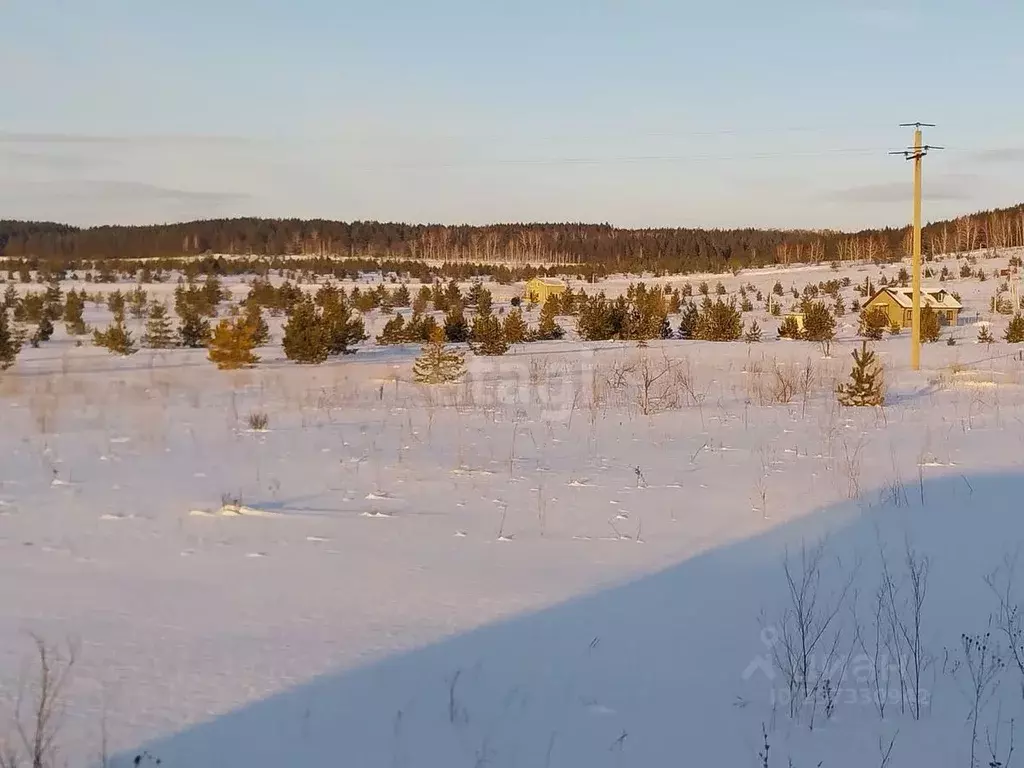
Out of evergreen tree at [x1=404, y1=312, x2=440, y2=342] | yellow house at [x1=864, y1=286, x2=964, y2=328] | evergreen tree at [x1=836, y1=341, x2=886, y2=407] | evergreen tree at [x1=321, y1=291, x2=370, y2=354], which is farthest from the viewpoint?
yellow house at [x1=864, y1=286, x2=964, y2=328]

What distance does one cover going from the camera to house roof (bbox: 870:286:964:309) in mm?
34750

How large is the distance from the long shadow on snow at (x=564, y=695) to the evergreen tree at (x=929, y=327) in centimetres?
2692

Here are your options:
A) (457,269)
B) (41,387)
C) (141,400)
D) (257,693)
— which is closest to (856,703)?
(257,693)

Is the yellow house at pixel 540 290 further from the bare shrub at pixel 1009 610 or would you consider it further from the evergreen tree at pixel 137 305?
the bare shrub at pixel 1009 610

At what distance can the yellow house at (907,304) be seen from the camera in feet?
114

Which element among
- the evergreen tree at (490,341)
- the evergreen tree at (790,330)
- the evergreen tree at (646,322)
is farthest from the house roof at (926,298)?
the evergreen tree at (490,341)

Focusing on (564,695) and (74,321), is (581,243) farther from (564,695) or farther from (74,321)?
(564,695)

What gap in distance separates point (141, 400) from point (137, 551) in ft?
26.9

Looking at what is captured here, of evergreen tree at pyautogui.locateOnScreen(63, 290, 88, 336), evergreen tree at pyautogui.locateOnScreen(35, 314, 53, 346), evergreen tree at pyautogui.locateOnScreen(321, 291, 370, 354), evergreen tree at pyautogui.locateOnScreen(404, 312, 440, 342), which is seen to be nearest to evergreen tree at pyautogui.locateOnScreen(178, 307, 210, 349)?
evergreen tree at pyautogui.locateOnScreen(321, 291, 370, 354)

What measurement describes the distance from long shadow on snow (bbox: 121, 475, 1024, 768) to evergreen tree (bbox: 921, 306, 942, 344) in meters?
26.9

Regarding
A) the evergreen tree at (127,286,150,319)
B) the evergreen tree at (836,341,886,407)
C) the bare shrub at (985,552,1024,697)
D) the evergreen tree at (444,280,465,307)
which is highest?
the evergreen tree at (444,280,465,307)

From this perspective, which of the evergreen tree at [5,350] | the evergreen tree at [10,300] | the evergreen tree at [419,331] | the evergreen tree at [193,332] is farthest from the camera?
the evergreen tree at [10,300]

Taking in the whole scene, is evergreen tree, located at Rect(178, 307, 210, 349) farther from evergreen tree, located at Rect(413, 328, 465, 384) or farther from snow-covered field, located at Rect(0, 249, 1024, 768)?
snow-covered field, located at Rect(0, 249, 1024, 768)

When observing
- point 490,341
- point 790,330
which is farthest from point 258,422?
point 790,330
